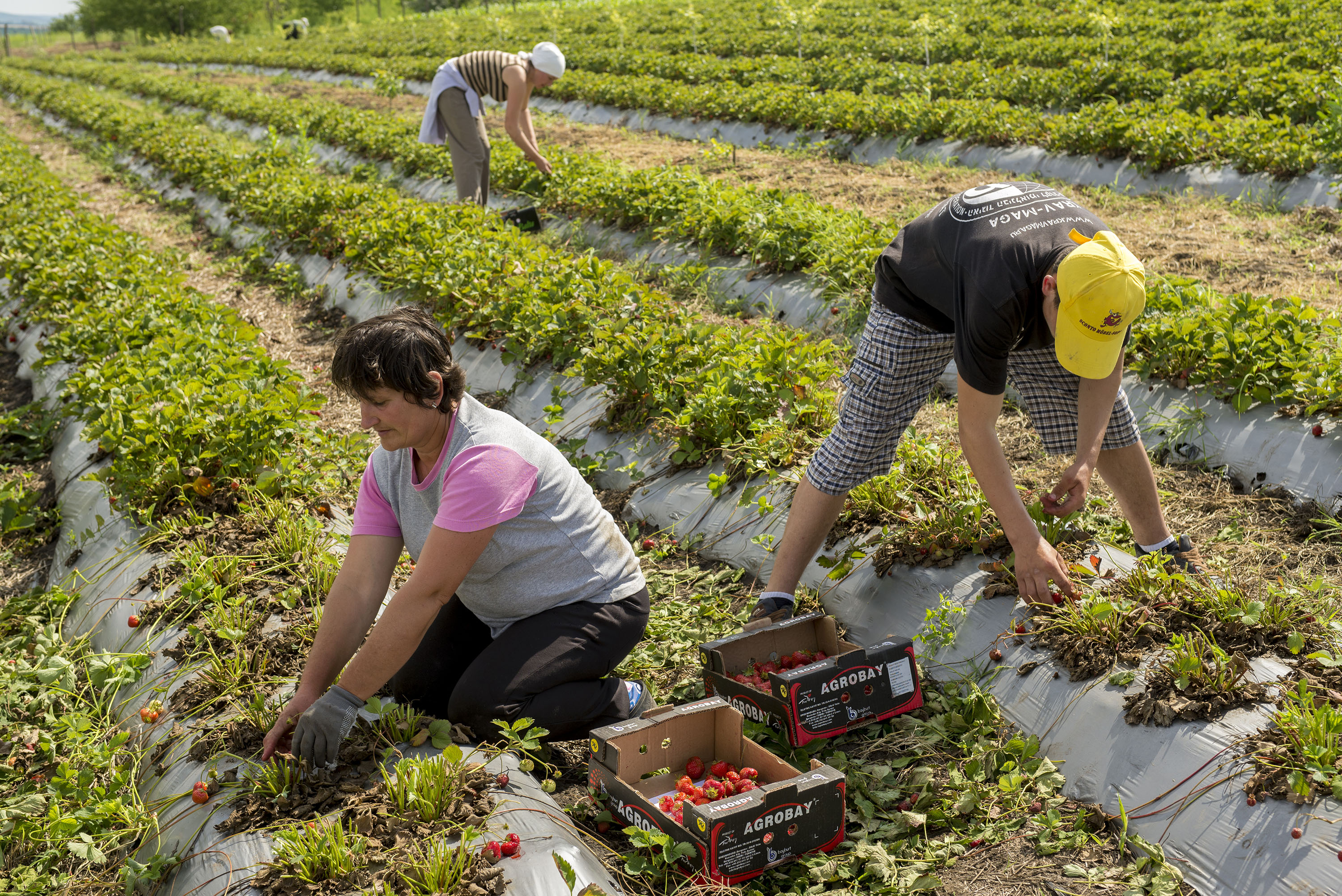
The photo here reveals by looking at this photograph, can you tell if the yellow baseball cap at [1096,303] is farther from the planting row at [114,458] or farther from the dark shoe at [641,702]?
the planting row at [114,458]

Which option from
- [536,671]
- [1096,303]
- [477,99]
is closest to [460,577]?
[536,671]

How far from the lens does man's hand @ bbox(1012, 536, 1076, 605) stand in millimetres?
2584

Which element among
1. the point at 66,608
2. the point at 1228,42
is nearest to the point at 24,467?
the point at 66,608

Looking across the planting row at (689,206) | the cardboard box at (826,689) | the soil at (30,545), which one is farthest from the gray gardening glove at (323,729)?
the planting row at (689,206)

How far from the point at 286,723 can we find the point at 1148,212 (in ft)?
22.6

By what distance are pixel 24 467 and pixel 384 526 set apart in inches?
138

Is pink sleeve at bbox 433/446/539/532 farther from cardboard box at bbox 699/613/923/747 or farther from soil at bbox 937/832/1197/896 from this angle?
soil at bbox 937/832/1197/896

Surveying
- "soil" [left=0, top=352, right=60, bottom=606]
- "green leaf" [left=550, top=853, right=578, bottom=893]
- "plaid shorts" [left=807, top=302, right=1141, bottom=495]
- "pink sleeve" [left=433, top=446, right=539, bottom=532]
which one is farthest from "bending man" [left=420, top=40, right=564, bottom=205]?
"green leaf" [left=550, top=853, right=578, bottom=893]

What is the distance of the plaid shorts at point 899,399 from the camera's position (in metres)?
2.87

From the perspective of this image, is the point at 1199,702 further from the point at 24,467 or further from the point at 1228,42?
the point at 1228,42

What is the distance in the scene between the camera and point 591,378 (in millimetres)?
4602

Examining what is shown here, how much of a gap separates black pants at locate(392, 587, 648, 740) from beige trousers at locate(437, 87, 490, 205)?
5455 millimetres

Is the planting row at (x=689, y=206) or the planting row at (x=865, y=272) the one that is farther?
the planting row at (x=689, y=206)

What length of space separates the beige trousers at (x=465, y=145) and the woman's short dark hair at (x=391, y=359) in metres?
5.47
